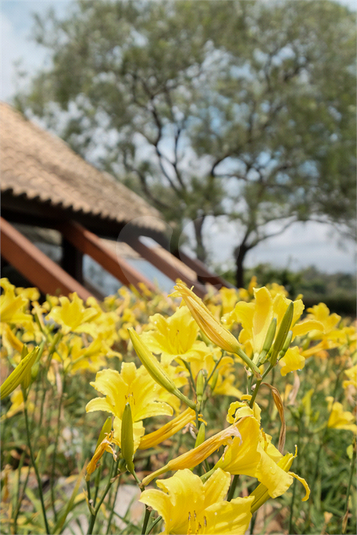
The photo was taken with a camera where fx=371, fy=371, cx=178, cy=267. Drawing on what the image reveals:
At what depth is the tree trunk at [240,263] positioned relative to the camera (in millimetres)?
10039

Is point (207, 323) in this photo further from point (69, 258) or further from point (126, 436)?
point (69, 258)

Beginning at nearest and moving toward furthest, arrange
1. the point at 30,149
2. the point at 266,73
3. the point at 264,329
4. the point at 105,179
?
the point at 264,329, the point at 30,149, the point at 105,179, the point at 266,73

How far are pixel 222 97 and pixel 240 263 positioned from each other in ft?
19.6

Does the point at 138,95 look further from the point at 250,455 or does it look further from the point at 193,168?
the point at 250,455

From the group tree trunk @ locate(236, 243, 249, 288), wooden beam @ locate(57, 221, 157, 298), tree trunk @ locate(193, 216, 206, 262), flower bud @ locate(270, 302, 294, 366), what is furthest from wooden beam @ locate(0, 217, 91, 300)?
tree trunk @ locate(236, 243, 249, 288)

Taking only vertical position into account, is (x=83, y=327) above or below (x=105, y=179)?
below

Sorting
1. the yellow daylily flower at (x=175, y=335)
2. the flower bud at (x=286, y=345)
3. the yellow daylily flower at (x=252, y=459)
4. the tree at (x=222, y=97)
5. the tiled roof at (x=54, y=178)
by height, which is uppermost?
the tree at (x=222, y=97)

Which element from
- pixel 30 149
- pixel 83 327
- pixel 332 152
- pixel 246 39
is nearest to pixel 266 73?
pixel 246 39

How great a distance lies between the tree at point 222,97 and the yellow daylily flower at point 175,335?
9.69 metres

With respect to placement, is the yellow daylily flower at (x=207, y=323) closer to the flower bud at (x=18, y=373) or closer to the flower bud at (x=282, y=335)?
the flower bud at (x=282, y=335)

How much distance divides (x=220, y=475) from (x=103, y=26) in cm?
1306

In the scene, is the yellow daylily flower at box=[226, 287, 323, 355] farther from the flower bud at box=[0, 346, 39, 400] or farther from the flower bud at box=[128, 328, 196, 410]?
the flower bud at box=[0, 346, 39, 400]

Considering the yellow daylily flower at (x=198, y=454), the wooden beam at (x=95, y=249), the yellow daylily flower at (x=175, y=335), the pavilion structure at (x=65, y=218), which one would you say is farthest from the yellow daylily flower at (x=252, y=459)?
the wooden beam at (x=95, y=249)

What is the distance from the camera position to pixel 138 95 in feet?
39.6
